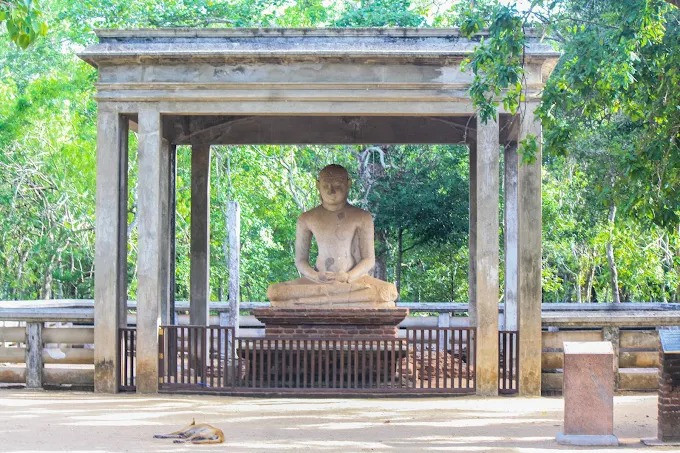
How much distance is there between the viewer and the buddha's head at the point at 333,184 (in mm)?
15633

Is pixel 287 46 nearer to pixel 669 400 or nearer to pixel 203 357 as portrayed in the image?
pixel 203 357

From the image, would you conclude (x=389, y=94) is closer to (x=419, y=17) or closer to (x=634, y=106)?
(x=634, y=106)

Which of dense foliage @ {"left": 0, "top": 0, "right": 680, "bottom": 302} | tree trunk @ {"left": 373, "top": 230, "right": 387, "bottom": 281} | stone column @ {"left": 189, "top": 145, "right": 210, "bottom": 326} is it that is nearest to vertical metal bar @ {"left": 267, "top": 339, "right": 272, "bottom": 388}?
stone column @ {"left": 189, "top": 145, "right": 210, "bottom": 326}

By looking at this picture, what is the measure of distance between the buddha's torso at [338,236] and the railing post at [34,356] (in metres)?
3.85

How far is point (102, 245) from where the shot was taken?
45.1ft

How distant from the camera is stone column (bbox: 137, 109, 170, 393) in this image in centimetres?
1361

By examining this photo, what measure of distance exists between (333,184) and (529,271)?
3260 mm

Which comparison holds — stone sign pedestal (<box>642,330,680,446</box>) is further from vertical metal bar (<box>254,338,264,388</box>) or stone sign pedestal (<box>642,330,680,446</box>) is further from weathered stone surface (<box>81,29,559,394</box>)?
vertical metal bar (<box>254,338,264,388</box>)

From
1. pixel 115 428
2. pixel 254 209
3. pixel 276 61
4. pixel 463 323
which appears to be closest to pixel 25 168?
pixel 254 209

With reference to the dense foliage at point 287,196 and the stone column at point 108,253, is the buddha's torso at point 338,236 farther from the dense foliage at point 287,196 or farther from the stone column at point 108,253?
the dense foliage at point 287,196

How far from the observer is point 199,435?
Answer: 33.0 feet

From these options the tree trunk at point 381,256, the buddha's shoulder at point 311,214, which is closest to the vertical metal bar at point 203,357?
the buddha's shoulder at point 311,214

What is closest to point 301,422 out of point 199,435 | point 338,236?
point 199,435

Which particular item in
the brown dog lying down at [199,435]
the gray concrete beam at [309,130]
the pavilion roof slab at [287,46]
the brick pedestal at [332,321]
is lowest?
the brown dog lying down at [199,435]
